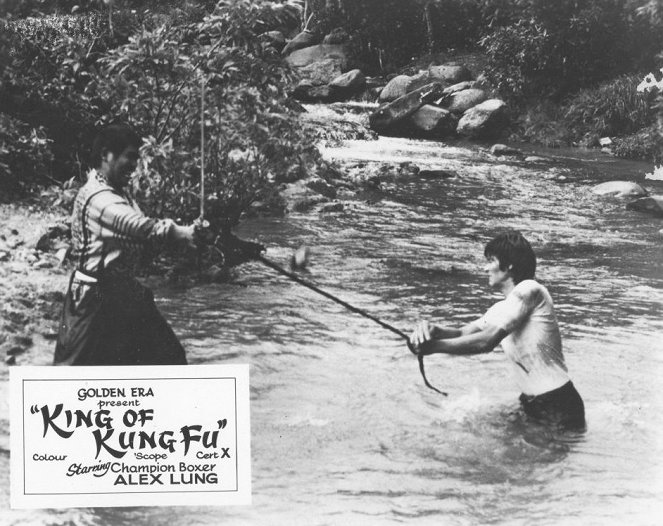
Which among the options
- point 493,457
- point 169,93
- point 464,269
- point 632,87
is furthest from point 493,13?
point 493,457

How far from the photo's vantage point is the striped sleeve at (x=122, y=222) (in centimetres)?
382

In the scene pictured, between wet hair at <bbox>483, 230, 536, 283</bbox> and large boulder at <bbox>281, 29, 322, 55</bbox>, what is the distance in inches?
260

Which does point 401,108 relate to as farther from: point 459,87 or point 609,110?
point 609,110

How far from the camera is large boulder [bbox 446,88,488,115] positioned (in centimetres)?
1739

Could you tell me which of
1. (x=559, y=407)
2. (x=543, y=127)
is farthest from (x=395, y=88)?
(x=559, y=407)

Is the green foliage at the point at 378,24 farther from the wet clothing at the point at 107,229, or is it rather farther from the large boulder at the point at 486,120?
the wet clothing at the point at 107,229

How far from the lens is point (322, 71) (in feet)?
62.4

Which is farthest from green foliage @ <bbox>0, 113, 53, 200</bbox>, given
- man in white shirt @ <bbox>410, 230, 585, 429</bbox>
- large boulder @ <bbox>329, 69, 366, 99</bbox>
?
large boulder @ <bbox>329, 69, 366, 99</bbox>

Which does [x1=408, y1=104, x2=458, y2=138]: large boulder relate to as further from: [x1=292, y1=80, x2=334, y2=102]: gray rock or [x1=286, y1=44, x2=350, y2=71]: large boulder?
[x1=292, y1=80, x2=334, y2=102]: gray rock

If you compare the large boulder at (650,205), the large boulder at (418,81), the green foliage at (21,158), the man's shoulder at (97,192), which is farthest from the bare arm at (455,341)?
the large boulder at (418,81)

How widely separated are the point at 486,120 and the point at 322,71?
453cm

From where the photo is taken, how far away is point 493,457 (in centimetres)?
457

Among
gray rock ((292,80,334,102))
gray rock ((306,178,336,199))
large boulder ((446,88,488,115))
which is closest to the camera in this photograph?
gray rock ((306,178,336,199))

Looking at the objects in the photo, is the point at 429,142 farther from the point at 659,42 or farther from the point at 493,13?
the point at 659,42
